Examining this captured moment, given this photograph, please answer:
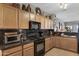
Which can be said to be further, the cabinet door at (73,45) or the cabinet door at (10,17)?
the cabinet door at (73,45)

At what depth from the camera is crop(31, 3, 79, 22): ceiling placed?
2.34m

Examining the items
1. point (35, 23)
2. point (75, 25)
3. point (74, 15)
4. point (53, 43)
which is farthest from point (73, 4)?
point (53, 43)

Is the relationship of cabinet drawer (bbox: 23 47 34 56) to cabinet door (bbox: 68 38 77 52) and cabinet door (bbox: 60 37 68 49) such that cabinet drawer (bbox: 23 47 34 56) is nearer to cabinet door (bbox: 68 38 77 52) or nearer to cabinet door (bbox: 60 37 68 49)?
cabinet door (bbox: 60 37 68 49)

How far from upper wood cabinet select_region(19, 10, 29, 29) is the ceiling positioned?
0.54 meters

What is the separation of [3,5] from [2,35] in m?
0.69

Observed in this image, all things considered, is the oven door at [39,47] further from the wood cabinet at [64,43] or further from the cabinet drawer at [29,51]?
the wood cabinet at [64,43]

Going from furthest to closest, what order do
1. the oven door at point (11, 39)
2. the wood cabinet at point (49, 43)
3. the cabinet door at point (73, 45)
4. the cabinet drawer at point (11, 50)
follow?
the wood cabinet at point (49, 43) < the cabinet door at point (73, 45) < the oven door at point (11, 39) < the cabinet drawer at point (11, 50)

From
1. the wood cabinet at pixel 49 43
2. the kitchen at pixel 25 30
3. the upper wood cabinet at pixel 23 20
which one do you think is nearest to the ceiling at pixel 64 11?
the kitchen at pixel 25 30

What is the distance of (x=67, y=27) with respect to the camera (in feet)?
8.13

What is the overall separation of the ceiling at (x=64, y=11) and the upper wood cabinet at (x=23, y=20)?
54 centimetres

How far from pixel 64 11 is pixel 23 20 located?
1.19 m

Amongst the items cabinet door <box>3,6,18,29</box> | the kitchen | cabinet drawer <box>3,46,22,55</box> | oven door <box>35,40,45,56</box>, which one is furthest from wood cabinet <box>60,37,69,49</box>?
cabinet door <box>3,6,18,29</box>

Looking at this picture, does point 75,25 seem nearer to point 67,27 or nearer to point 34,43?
point 67,27

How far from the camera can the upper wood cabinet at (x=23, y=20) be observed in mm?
2749
